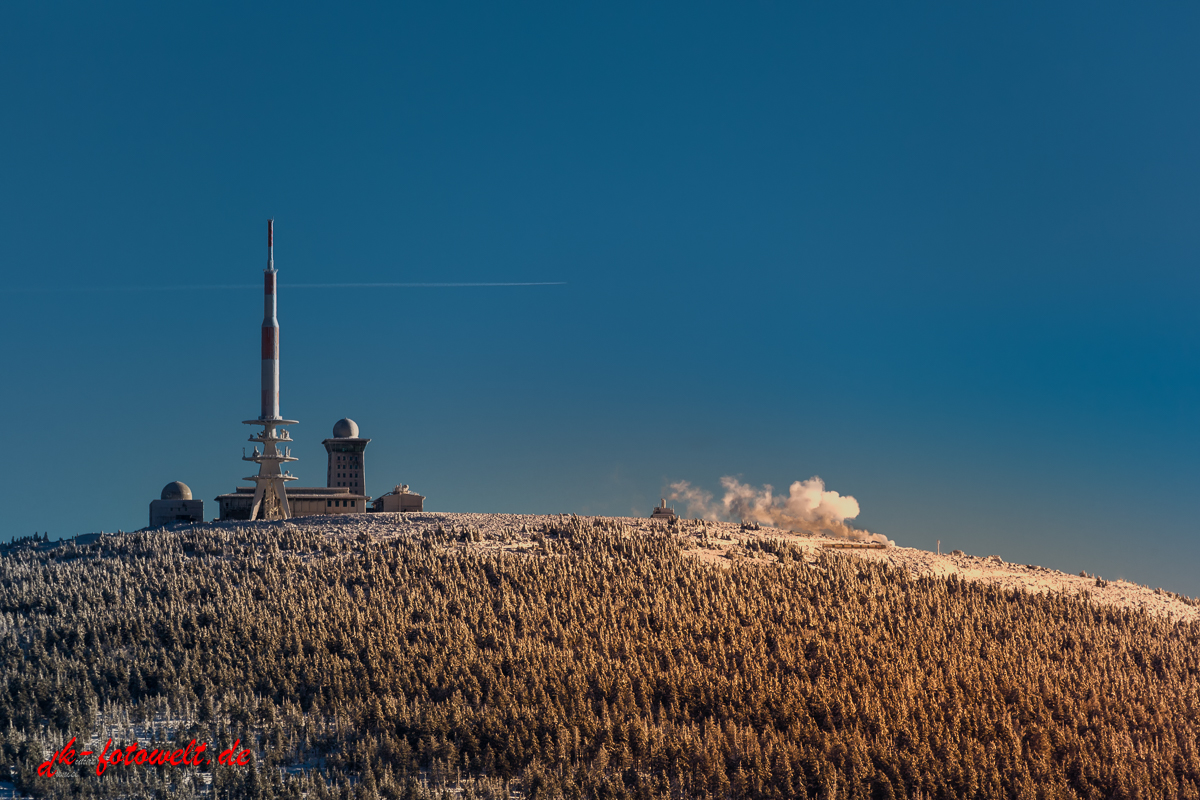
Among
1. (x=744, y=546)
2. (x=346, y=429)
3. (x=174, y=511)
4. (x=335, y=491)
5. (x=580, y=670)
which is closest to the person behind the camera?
(x=580, y=670)

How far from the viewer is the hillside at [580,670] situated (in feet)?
71.8

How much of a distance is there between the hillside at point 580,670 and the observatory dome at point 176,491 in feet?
39.7

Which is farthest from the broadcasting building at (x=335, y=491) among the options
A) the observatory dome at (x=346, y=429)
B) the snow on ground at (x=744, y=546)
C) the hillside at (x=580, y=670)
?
the hillside at (x=580, y=670)

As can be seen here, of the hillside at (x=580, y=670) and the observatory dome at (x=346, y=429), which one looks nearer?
the hillside at (x=580, y=670)

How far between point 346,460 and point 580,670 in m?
45.4

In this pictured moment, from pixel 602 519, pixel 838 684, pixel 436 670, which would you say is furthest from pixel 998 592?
pixel 436 670

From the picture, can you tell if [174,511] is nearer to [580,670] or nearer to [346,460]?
[346,460]

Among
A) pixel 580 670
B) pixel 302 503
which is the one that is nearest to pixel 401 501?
pixel 302 503

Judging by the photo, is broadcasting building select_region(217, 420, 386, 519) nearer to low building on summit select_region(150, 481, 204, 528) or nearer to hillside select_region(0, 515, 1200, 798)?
low building on summit select_region(150, 481, 204, 528)

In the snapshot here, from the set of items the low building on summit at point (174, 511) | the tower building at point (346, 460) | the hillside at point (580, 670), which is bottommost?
the hillside at point (580, 670)

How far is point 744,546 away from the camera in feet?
151

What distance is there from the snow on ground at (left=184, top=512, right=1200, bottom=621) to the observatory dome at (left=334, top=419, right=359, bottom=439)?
1840 cm

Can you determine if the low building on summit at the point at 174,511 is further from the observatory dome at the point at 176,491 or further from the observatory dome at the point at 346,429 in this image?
the observatory dome at the point at 346,429

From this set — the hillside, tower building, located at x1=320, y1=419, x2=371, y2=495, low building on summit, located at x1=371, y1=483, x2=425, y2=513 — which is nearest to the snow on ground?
the hillside
